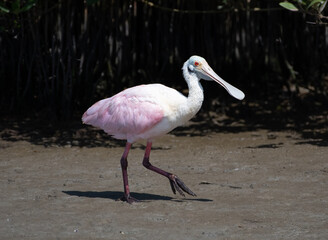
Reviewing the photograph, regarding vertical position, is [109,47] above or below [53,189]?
above

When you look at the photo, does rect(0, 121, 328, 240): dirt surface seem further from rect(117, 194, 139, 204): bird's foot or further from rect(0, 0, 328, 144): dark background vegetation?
rect(0, 0, 328, 144): dark background vegetation

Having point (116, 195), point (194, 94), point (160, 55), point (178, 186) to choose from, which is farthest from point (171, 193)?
point (160, 55)

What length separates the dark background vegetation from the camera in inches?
364

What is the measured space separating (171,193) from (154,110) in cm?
80

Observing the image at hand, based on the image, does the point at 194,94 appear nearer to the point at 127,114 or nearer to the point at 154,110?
the point at 154,110

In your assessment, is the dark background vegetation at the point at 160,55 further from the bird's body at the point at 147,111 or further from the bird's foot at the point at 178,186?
the bird's foot at the point at 178,186

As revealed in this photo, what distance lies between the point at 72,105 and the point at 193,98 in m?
3.86

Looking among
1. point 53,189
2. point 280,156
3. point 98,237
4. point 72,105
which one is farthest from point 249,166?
point 72,105

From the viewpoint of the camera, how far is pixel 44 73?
30.2ft

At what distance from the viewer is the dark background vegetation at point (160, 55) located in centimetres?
924

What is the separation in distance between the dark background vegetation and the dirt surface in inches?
35.7

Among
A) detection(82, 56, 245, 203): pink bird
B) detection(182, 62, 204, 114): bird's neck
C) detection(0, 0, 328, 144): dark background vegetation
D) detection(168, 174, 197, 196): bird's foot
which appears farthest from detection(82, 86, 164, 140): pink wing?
detection(0, 0, 328, 144): dark background vegetation

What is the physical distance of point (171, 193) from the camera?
6.11m

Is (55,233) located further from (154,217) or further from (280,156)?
(280,156)
